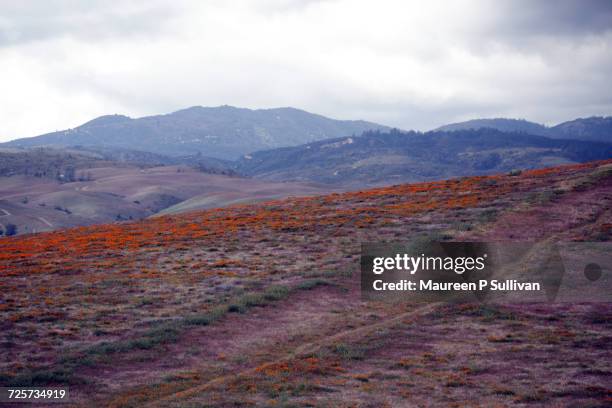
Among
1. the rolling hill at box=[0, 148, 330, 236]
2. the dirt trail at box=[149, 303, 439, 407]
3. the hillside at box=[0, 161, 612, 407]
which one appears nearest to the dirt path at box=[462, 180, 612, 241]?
the hillside at box=[0, 161, 612, 407]

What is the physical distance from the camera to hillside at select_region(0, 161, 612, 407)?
15.1m

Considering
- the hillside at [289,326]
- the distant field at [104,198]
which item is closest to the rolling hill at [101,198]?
the distant field at [104,198]

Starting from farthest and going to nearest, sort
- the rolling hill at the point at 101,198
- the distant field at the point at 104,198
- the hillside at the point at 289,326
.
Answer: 1. the distant field at the point at 104,198
2. the rolling hill at the point at 101,198
3. the hillside at the point at 289,326

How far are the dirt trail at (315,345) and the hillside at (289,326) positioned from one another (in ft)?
0.28

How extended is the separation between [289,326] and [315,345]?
8.12 feet

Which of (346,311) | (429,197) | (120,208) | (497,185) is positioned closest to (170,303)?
(346,311)

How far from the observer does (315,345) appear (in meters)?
18.8

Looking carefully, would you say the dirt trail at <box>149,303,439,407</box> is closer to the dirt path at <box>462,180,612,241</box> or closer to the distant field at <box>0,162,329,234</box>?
the dirt path at <box>462,180,612,241</box>

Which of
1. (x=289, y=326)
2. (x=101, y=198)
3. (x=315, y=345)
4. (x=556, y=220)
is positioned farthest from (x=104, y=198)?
(x=315, y=345)

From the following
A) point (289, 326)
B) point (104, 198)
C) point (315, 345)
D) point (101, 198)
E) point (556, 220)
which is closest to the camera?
point (315, 345)

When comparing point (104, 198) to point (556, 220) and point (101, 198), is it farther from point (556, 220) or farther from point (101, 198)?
point (556, 220)

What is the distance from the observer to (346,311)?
22.6 m

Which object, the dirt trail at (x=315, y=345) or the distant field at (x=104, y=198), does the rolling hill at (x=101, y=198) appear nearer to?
the distant field at (x=104, y=198)

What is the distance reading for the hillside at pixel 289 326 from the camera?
594 inches
